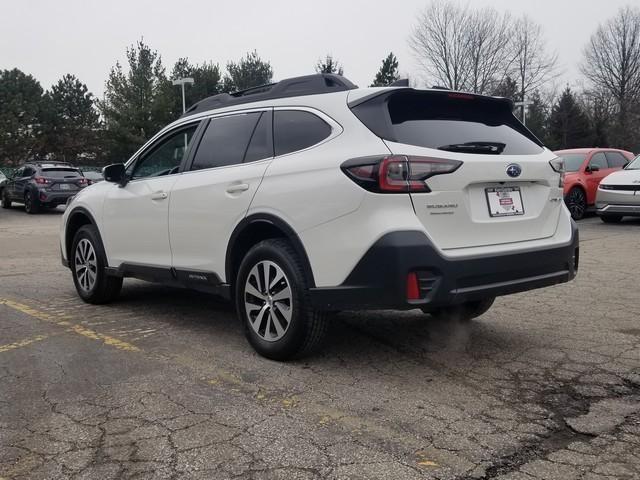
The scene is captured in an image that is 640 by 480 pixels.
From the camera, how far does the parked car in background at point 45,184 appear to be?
19.9 m

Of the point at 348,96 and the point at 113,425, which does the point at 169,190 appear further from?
the point at 113,425

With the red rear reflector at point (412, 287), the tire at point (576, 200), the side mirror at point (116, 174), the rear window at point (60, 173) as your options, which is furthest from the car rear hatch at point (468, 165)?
the rear window at point (60, 173)

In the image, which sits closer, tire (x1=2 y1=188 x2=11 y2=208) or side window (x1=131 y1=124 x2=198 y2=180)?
side window (x1=131 y1=124 x2=198 y2=180)

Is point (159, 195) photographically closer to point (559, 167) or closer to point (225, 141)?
point (225, 141)

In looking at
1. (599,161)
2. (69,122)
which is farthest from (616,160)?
(69,122)

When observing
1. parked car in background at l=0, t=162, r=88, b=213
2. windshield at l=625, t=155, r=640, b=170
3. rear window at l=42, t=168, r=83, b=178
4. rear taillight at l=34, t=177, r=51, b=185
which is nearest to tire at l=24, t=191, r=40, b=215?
parked car in background at l=0, t=162, r=88, b=213

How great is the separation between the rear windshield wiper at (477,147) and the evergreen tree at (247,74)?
59232 mm

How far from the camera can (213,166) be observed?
4645 mm

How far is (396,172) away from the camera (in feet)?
11.4

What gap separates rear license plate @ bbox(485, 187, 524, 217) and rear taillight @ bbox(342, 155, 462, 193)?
0.43 m

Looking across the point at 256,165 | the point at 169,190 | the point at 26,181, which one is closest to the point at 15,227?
the point at 26,181

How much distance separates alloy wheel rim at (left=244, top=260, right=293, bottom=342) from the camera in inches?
156

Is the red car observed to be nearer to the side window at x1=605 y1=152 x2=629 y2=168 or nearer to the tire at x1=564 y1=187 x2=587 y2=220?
the tire at x1=564 y1=187 x2=587 y2=220

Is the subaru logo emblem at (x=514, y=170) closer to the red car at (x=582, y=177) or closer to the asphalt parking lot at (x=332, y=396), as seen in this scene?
the asphalt parking lot at (x=332, y=396)
